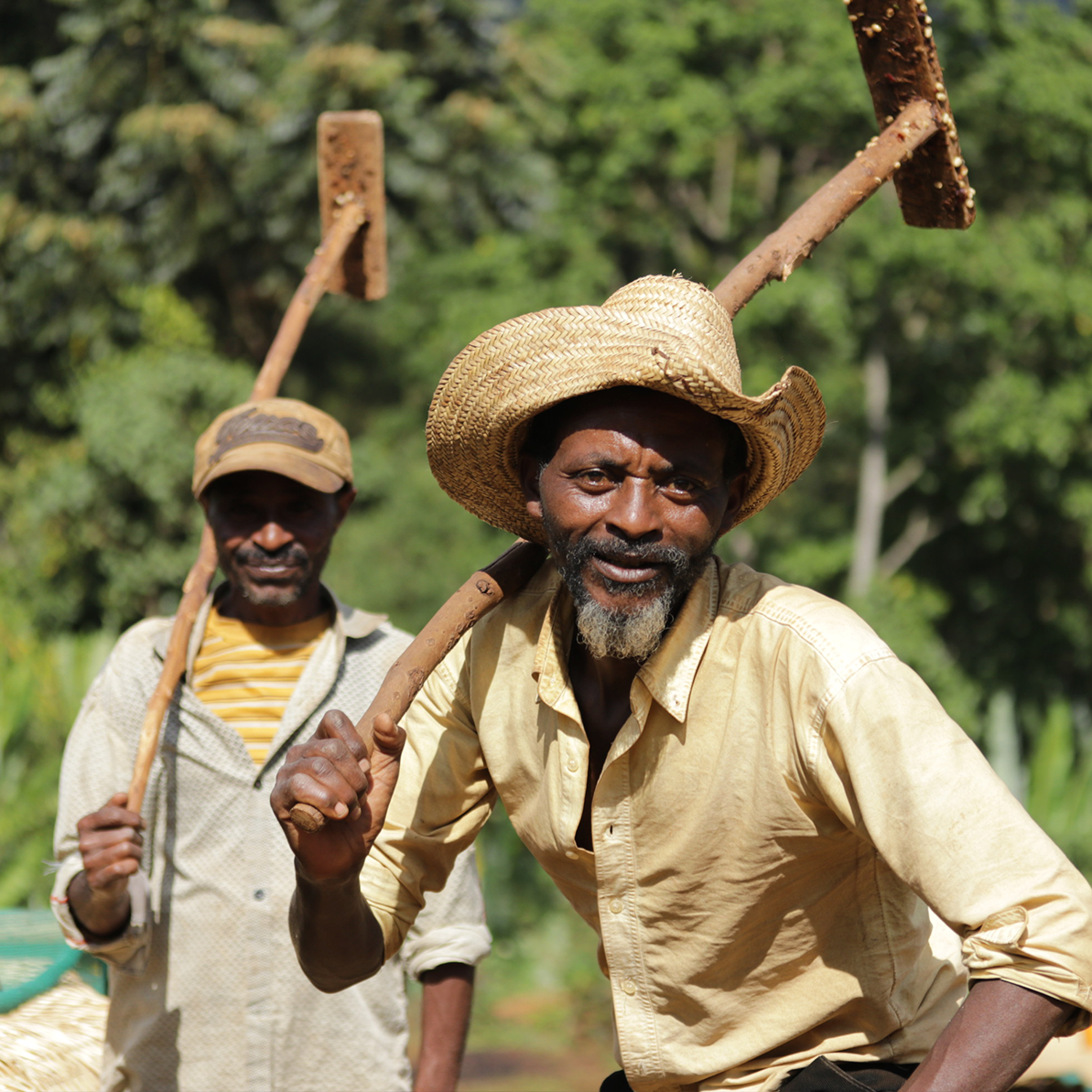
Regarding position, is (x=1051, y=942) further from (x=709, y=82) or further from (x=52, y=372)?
(x=709, y=82)

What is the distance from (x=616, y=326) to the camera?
2.11 m

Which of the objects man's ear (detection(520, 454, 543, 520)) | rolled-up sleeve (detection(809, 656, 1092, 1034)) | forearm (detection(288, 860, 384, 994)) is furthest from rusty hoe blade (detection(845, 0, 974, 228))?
forearm (detection(288, 860, 384, 994))

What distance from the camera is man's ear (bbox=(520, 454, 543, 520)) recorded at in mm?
2301

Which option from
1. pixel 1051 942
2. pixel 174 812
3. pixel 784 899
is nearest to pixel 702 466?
pixel 784 899

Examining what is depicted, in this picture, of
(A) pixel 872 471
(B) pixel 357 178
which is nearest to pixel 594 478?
(B) pixel 357 178

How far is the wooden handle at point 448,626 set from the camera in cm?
219

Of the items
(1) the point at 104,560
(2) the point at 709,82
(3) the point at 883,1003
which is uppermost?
(2) the point at 709,82

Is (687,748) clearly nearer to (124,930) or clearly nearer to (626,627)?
(626,627)

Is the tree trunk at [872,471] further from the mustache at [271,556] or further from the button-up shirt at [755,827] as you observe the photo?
the button-up shirt at [755,827]

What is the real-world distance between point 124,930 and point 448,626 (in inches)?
46.0

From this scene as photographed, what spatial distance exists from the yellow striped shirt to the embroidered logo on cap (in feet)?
1.35

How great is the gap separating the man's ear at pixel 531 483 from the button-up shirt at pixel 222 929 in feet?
3.45

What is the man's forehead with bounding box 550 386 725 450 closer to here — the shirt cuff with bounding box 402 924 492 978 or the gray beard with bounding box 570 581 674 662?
the gray beard with bounding box 570 581 674 662

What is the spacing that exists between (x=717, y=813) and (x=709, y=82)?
17.5 m
